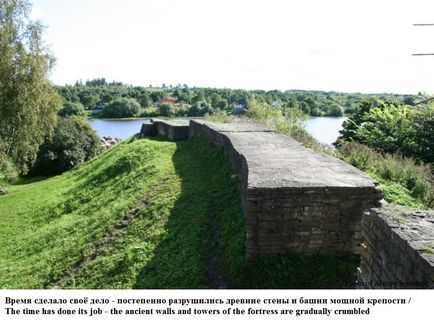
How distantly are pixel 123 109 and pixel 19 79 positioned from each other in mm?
56904

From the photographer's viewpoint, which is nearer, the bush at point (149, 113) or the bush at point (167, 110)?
the bush at point (167, 110)

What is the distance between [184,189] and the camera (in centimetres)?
873

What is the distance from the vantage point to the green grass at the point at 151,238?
503 cm

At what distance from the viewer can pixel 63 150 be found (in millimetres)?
26516

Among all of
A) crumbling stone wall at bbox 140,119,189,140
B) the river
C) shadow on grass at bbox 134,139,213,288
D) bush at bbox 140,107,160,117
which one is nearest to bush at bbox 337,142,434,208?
shadow on grass at bbox 134,139,213,288

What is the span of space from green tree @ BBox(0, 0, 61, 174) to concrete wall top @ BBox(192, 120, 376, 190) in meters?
8.40

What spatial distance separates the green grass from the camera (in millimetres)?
5027

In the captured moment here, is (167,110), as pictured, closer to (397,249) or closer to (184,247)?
(184,247)

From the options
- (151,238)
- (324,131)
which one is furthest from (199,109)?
(151,238)

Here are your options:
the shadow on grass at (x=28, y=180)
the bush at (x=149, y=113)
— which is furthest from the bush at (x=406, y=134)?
the bush at (x=149, y=113)

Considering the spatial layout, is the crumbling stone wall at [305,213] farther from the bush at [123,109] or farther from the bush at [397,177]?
the bush at [123,109]

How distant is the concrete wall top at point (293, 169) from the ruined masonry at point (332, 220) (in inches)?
0.5

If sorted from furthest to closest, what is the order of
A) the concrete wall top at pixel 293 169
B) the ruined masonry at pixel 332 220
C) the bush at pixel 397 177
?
the bush at pixel 397 177
the concrete wall top at pixel 293 169
the ruined masonry at pixel 332 220

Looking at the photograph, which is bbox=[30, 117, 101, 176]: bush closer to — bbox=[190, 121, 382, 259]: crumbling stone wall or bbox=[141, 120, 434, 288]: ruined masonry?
bbox=[141, 120, 434, 288]: ruined masonry
